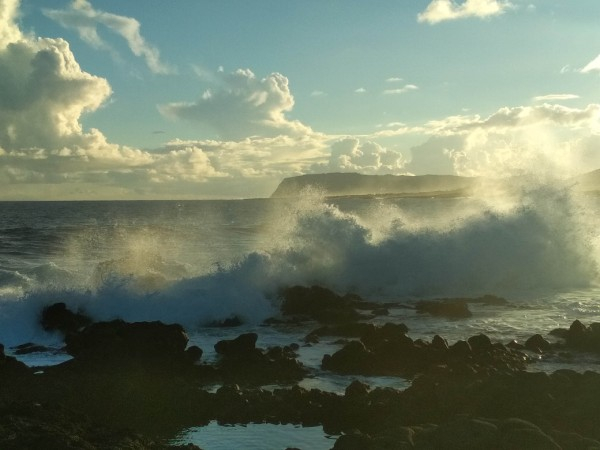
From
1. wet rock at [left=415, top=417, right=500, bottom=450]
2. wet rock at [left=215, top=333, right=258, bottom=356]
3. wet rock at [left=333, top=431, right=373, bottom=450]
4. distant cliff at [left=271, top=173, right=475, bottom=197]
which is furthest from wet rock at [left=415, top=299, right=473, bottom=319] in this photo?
distant cliff at [left=271, top=173, right=475, bottom=197]

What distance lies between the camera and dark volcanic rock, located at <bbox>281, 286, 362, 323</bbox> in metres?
21.7

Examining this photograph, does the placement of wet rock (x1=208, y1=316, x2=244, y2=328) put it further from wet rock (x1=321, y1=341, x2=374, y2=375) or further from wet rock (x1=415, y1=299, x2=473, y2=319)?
wet rock (x1=321, y1=341, x2=374, y2=375)

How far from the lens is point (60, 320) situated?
20.5 metres

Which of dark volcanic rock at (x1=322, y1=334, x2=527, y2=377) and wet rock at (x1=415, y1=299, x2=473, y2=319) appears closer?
dark volcanic rock at (x1=322, y1=334, x2=527, y2=377)

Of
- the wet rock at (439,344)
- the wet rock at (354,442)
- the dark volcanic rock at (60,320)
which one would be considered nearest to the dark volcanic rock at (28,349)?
the dark volcanic rock at (60,320)

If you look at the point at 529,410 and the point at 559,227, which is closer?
the point at 529,410

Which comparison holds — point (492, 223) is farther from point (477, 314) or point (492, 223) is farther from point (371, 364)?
point (371, 364)

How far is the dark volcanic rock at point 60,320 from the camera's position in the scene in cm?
2031

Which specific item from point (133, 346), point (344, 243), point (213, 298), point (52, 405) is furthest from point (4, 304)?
point (344, 243)

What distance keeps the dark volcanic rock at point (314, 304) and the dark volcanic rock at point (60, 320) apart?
6.52m

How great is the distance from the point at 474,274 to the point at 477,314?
8.08 meters

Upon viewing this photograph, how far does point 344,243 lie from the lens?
31.3m

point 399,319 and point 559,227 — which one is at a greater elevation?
point 559,227

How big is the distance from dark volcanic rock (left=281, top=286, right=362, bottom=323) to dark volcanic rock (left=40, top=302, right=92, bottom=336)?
6.52 meters
